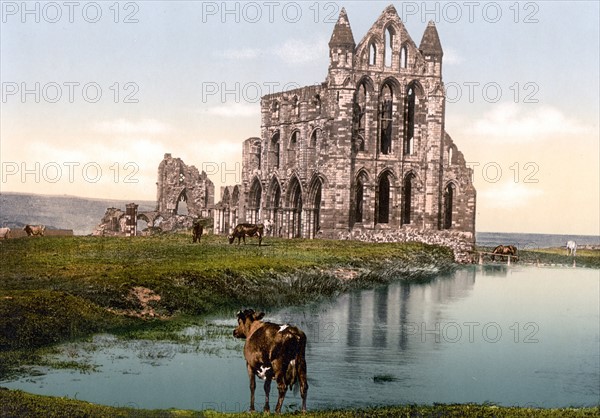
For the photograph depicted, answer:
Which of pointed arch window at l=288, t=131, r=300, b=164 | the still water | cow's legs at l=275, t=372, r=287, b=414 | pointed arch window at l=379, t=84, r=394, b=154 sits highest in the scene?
pointed arch window at l=379, t=84, r=394, b=154

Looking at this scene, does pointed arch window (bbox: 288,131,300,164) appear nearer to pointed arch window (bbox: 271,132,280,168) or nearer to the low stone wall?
pointed arch window (bbox: 271,132,280,168)

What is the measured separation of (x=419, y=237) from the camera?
6931cm

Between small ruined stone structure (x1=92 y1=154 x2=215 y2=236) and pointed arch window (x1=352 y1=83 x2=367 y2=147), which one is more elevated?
pointed arch window (x1=352 y1=83 x2=367 y2=147)

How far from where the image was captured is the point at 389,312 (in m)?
35.7

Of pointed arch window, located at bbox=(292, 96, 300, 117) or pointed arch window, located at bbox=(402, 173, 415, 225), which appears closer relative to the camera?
pointed arch window, located at bbox=(402, 173, 415, 225)

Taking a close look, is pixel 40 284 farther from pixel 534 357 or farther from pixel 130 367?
pixel 534 357

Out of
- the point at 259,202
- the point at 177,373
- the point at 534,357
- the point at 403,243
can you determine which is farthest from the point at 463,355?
the point at 259,202

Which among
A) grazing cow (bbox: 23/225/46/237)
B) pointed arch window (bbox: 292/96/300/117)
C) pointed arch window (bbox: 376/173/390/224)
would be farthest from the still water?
pointed arch window (bbox: 292/96/300/117)

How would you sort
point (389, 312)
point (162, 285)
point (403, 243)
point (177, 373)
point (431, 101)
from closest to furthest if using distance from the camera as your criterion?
1. point (177, 373)
2. point (162, 285)
3. point (389, 312)
4. point (403, 243)
5. point (431, 101)

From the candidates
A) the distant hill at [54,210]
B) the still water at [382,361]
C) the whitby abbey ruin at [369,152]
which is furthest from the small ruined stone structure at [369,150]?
the distant hill at [54,210]

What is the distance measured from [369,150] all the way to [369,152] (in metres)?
0.16

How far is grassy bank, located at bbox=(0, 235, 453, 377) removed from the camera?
2473cm

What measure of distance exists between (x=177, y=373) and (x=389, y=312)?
1586 centimetres

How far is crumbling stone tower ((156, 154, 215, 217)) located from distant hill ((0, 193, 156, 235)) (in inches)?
1212
